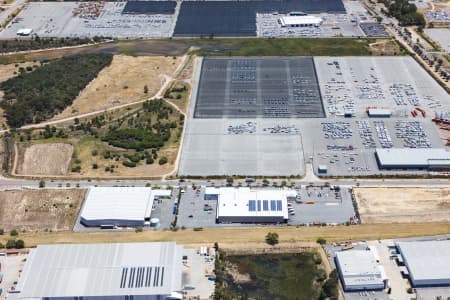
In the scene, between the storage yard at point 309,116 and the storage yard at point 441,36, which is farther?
the storage yard at point 441,36

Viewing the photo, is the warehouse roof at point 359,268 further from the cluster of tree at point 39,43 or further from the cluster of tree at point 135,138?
the cluster of tree at point 39,43

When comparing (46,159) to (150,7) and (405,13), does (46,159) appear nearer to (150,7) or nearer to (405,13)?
(150,7)

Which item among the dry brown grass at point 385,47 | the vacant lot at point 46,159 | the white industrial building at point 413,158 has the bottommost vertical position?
the vacant lot at point 46,159

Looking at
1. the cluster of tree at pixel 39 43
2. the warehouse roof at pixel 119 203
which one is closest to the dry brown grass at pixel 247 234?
the warehouse roof at pixel 119 203

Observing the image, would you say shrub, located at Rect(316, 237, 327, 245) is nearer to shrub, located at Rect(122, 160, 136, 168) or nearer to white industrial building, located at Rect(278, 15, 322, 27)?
shrub, located at Rect(122, 160, 136, 168)

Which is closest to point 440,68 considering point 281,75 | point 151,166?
point 281,75

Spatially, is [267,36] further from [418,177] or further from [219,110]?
[418,177]
